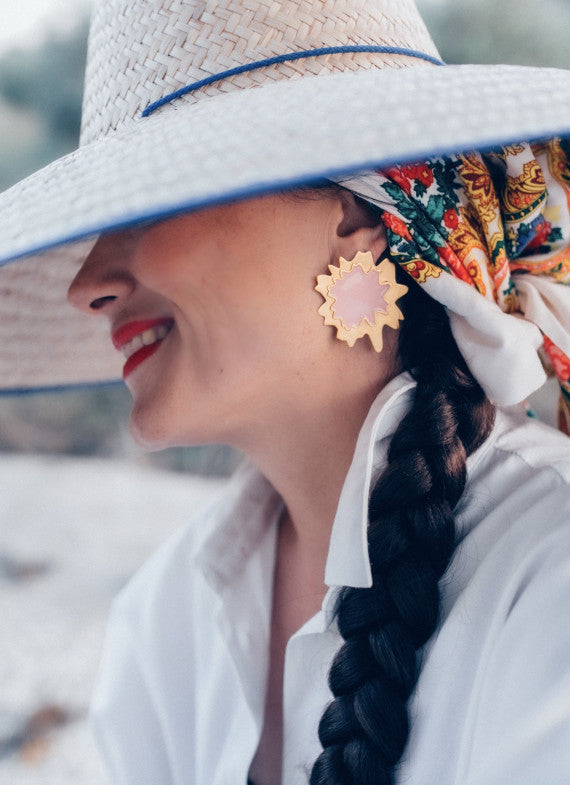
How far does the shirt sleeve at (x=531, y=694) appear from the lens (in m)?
0.57

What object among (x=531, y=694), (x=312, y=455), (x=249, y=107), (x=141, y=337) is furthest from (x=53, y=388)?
(x=531, y=694)

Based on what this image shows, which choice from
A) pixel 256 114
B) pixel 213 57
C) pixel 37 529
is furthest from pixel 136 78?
pixel 37 529

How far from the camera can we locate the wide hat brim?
1.63 ft

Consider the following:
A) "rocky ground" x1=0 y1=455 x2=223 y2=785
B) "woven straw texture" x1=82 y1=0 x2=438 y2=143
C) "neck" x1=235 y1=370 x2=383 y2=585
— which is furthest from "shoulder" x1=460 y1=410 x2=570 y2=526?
"rocky ground" x1=0 y1=455 x2=223 y2=785

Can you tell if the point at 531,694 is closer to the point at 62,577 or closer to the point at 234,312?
the point at 234,312

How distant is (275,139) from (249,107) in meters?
0.07

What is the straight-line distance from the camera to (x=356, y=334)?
2.53 ft

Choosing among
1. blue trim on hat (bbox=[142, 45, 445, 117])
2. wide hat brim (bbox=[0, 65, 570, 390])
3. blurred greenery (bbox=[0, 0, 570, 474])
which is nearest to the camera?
wide hat brim (bbox=[0, 65, 570, 390])

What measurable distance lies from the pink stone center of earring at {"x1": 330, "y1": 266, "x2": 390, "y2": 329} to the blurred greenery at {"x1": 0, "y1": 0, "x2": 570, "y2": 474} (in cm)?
119

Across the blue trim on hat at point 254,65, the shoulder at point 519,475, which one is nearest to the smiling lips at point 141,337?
the blue trim on hat at point 254,65

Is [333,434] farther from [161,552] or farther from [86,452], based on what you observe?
[86,452]

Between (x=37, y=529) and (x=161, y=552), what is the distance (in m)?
0.94

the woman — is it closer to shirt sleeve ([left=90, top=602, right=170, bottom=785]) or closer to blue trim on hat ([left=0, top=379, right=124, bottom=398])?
shirt sleeve ([left=90, top=602, right=170, bottom=785])

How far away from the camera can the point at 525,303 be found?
32.0 inches
